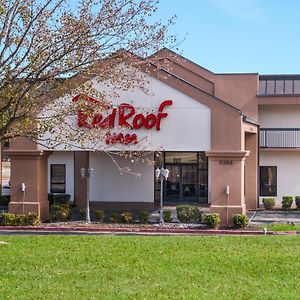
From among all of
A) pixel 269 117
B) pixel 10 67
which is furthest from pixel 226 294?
pixel 269 117

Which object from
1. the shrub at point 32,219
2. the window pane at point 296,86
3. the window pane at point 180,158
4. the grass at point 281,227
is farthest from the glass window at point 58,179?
the grass at point 281,227

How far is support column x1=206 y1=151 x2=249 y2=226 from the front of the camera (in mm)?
26906

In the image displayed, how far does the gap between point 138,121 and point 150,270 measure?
16057mm

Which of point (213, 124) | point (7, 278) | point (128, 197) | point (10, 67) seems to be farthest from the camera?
point (128, 197)

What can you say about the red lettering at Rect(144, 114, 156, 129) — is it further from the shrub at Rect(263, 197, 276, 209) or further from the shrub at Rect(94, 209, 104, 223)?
the shrub at Rect(263, 197, 276, 209)

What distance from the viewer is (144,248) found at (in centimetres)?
1527

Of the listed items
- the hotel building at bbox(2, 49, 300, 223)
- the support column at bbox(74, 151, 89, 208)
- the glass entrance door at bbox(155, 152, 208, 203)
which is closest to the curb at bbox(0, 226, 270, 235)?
the hotel building at bbox(2, 49, 300, 223)

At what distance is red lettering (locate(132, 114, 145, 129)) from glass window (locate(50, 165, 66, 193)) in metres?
12.9

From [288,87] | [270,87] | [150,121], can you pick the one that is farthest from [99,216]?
[288,87]

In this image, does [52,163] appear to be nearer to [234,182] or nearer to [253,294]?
[234,182]

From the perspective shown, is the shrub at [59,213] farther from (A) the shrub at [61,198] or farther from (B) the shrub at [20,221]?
(A) the shrub at [61,198]

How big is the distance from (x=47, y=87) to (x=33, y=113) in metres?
0.61

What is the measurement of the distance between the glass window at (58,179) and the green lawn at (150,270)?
22.7 m

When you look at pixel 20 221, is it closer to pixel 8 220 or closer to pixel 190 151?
pixel 8 220
